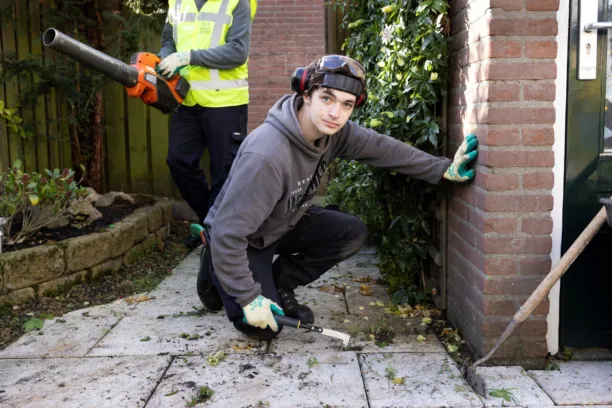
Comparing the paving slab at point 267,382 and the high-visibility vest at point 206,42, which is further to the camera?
the high-visibility vest at point 206,42

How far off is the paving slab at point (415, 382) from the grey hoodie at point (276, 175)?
628 mm

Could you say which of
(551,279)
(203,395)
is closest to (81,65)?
(203,395)

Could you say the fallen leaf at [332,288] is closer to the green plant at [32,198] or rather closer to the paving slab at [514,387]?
the paving slab at [514,387]

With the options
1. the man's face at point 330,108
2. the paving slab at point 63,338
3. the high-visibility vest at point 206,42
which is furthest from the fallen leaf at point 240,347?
the high-visibility vest at point 206,42

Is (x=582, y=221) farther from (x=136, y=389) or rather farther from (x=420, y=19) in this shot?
(x=136, y=389)

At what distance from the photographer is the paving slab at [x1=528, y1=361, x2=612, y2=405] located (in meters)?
2.32

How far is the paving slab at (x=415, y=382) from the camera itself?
232 centimetres

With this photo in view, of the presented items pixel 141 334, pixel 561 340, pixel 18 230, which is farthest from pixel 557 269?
pixel 18 230

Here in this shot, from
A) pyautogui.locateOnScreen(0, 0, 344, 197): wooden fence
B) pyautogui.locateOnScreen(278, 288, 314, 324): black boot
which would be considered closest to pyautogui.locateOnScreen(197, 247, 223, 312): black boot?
pyautogui.locateOnScreen(278, 288, 314, 324): black boot

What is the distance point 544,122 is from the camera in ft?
8.24

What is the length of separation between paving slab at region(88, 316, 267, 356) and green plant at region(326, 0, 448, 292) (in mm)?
1057

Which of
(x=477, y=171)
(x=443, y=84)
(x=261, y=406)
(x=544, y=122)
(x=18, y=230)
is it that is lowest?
(x=261, y=406)

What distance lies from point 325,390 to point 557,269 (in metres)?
1.03

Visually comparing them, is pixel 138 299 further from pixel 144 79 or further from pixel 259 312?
pixel 144 79
